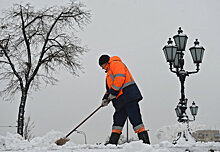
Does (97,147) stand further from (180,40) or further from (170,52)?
(180,40)

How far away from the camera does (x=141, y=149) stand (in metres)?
2.95

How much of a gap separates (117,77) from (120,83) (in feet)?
0.40

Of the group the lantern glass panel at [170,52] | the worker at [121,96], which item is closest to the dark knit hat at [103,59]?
the worker at [121,96]

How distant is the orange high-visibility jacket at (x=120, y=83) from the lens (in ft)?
18.1

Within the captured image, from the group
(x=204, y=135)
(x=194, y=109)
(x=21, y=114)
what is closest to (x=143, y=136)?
(x=21, y=114)

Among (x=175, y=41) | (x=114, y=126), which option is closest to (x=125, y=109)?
(x=114, y=126)

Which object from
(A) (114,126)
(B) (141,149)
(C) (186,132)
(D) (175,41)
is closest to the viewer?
(B) (141,149)

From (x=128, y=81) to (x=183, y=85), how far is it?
14.3ft

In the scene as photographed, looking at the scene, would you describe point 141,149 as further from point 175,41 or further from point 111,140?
point 175,41

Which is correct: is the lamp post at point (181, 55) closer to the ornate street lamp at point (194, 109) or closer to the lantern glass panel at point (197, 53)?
the lantern glass panel at point (197, 53)

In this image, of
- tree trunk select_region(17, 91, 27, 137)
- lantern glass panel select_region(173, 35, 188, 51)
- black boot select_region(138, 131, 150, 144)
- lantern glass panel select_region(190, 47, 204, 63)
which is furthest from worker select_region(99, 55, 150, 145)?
tree trunk select_region(17, 91, 27, 137)

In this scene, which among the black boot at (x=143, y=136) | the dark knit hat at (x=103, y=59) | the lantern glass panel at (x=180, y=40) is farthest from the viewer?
the lantern glass panel at (x=180, y=40)

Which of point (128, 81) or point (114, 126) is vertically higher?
point (128, 81)

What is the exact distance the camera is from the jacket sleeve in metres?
5.51
